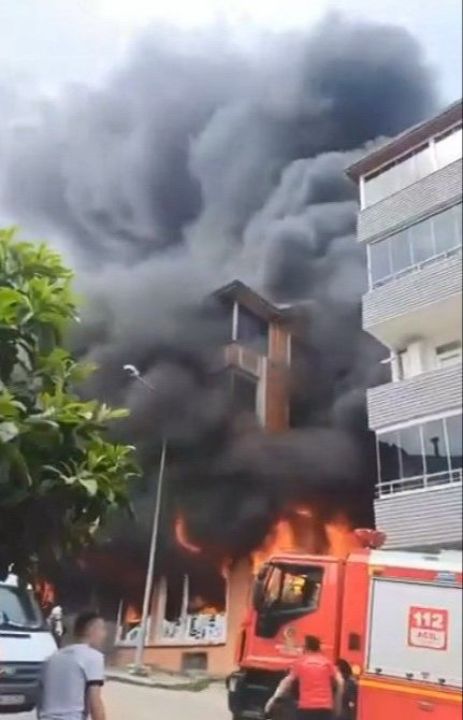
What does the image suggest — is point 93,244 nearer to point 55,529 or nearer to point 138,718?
point 55,529

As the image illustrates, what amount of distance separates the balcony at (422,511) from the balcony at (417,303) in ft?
1.62

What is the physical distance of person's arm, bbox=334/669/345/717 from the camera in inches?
105

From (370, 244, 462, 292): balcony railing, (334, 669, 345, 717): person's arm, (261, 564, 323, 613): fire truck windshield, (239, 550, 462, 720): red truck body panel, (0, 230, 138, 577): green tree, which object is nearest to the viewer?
(239, 550, 462, 720): red truck body panel

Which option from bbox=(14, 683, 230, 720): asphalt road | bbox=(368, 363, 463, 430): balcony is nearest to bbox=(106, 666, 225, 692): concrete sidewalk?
bbox=(14, 683, 230, 720): asphalt road

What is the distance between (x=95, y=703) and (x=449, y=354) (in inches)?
62.8

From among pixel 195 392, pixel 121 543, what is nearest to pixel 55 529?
pixel 121 543

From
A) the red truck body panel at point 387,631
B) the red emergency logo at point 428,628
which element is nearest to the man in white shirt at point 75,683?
the red truck body panel at point 387,631

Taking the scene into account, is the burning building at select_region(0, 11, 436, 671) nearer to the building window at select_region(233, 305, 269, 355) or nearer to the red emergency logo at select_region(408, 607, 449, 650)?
the building window at select_region(233, 305, 269, 355)

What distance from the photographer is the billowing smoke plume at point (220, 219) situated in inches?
117

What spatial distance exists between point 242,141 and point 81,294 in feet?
2.87

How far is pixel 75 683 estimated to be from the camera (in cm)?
282

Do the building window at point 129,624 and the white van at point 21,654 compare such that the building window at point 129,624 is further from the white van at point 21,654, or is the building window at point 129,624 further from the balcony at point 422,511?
the balcony at point 422,511

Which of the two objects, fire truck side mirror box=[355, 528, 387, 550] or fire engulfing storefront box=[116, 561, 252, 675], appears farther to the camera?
fire engulfing storefront box=[116, 561, 252, 675]

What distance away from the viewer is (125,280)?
342 cm
